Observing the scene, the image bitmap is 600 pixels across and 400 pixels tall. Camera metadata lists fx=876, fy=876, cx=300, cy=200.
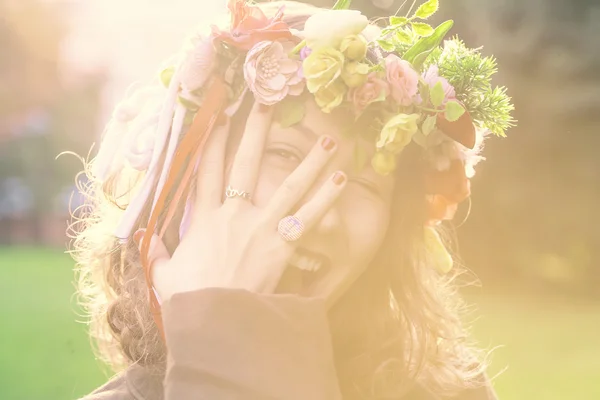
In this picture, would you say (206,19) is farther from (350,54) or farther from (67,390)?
(67,390)

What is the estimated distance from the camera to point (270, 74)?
178cm

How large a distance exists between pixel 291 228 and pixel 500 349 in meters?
6.12

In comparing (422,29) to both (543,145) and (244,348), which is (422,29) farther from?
(543,145)

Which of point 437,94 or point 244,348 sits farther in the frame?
point 437,94

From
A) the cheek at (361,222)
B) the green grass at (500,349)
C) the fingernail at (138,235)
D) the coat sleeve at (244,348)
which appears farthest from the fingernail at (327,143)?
the green grass at (500,349)

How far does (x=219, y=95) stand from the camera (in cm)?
182

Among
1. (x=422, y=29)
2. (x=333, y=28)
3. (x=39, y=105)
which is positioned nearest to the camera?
(x=333, y=28)

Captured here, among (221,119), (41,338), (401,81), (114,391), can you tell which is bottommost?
(41,338)

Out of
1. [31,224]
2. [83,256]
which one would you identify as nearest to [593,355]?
[83,256]

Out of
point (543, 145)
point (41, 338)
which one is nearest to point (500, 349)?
point (543, 145)

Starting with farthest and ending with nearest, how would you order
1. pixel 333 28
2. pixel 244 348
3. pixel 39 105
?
pixel 39 105, pixel 333 28, pixel 244 348

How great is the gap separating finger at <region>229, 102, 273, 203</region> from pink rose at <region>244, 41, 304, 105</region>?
0.04 m

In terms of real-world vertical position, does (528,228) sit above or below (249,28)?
above

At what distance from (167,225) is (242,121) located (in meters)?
0.27
